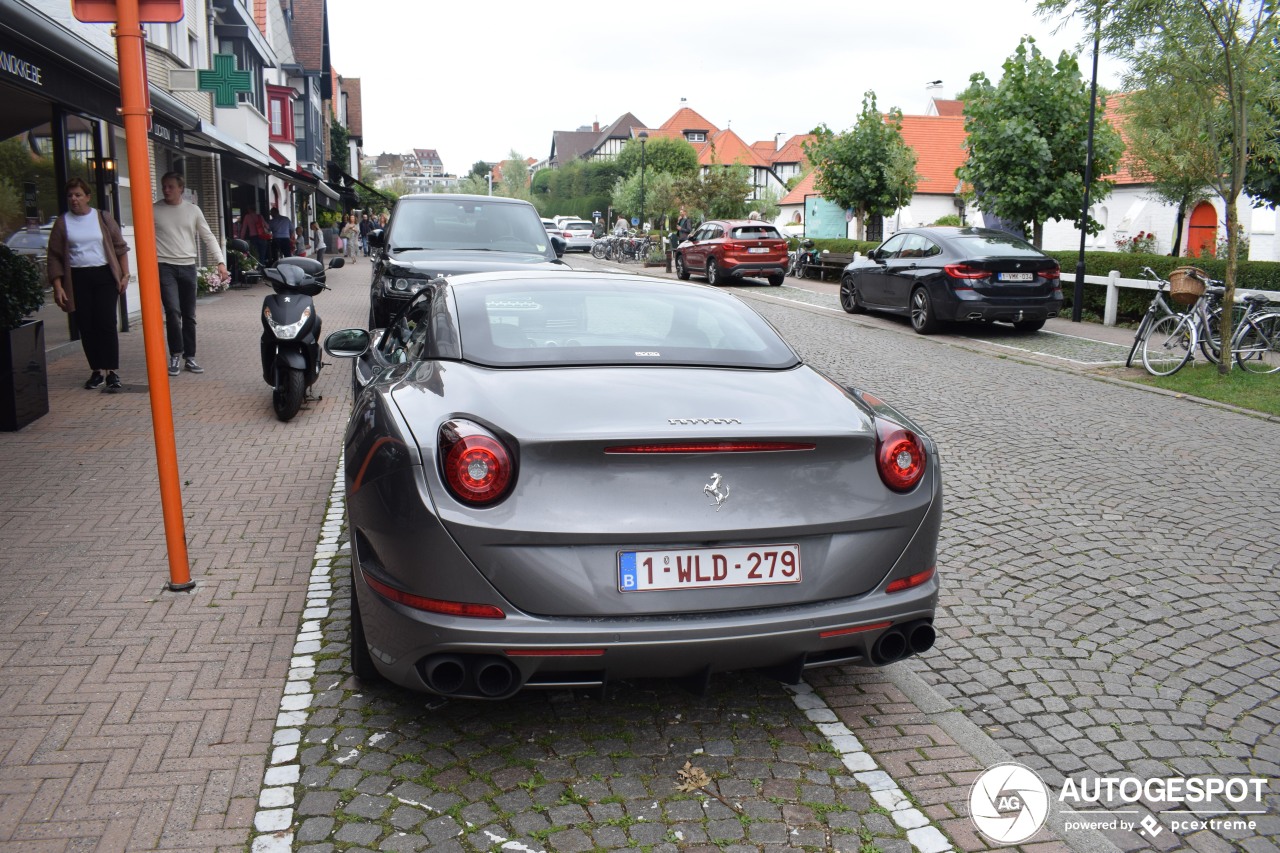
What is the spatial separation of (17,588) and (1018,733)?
4.15 metres

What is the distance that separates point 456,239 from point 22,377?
5.27 meters

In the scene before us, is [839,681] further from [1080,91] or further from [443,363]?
[1080,91]

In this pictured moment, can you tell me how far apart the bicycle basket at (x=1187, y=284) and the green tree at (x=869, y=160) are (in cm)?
2283

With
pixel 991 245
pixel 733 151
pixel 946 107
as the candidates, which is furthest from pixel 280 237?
pixel 733 151

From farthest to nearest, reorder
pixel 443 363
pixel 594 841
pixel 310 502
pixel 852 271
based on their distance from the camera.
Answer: pixel 852 271 < pixel 310 502 < pixel 443 363 < pixel 594 841

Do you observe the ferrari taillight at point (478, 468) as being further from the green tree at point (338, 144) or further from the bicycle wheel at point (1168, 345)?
the green tree at point (338, 144)

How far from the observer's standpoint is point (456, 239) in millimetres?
12617

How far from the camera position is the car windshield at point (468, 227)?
12.5 meters

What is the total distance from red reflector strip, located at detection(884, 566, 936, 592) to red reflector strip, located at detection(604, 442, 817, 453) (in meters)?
0.51

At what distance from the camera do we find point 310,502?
257 inches

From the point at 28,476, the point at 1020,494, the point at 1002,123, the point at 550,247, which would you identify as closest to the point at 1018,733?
the point at 1020,494

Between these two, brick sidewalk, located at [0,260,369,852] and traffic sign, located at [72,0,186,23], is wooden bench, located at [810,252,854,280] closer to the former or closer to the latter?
brick sidewalk, located at [0,260,369,852]

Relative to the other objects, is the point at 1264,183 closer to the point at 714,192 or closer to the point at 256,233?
the point at 714,192

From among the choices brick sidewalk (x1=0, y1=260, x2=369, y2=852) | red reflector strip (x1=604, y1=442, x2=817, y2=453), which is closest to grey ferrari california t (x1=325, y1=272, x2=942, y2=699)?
red reflector strip (x1=604, y1=442, x2=817, y2=453)
